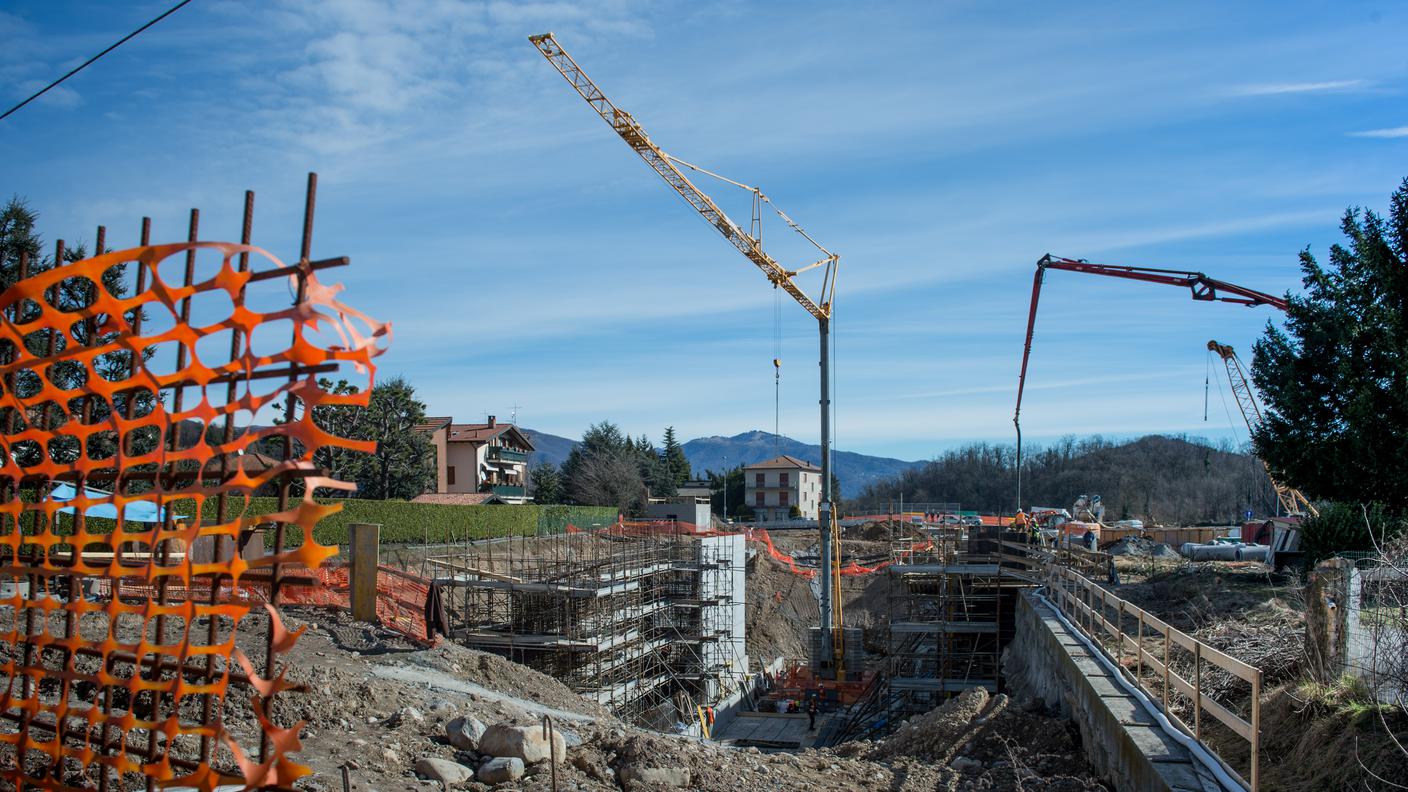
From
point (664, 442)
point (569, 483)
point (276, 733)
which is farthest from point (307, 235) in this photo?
point (664, 442)

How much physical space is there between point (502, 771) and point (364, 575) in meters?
9.15

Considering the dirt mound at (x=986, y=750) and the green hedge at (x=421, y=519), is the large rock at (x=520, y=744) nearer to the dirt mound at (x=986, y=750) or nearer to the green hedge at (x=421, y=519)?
the dirt mound at (x=986, y=750)

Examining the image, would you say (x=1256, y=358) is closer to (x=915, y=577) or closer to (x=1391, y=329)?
(x=1391, y=329)

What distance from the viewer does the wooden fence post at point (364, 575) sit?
57.9 ft

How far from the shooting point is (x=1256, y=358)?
29000 millimetres

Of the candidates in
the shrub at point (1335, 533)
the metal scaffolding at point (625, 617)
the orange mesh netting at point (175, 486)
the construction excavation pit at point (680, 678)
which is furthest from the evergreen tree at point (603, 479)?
the orange mesh netting at point (175, 486)

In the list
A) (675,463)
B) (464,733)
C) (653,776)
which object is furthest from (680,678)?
(675,463)

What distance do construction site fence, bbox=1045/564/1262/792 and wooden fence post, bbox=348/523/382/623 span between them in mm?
11528

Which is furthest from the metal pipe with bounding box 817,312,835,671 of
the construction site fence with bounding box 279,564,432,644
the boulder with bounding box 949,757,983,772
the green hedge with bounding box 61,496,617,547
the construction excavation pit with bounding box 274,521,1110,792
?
the boulder with bounding box 949,757,983,772

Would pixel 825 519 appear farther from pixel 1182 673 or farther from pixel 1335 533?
pixel 1182 673

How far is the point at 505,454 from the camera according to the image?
7150 cm

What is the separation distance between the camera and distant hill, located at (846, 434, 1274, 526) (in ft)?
352

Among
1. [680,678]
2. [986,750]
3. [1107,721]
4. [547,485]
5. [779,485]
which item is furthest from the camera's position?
[779,485]

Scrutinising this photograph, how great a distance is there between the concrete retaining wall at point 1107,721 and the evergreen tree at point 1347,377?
11.7m
